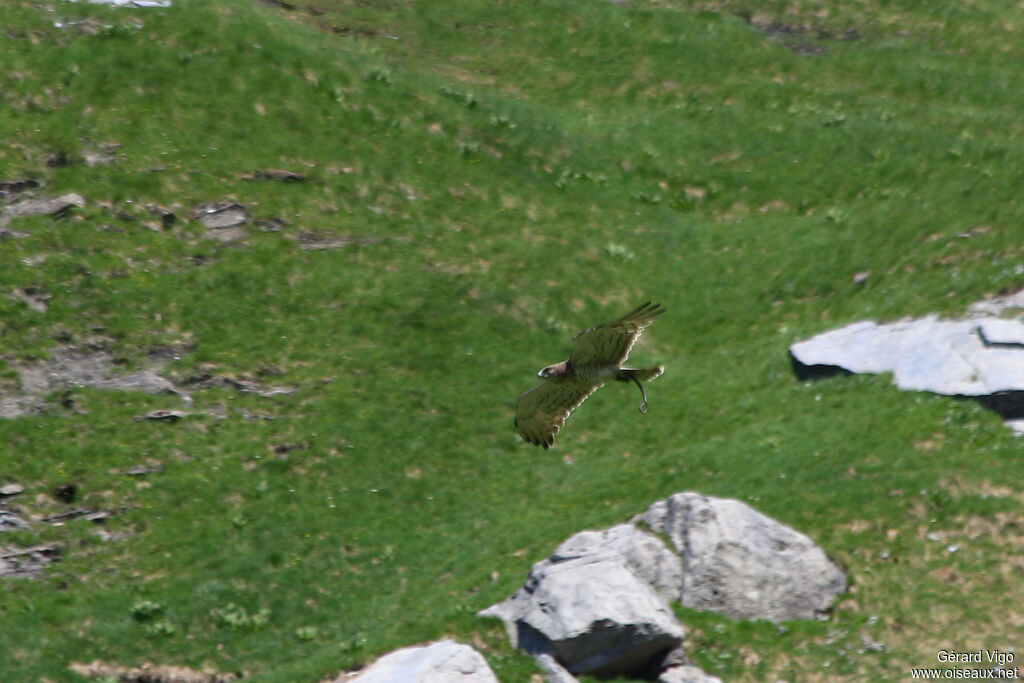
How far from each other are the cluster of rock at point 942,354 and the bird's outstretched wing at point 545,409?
1370cm

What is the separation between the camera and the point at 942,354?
90.2ft

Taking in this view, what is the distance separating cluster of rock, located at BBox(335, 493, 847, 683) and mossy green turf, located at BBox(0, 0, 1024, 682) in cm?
55

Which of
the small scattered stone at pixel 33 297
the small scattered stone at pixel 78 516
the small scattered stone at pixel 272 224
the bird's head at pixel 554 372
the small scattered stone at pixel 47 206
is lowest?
the small scattered stone at pixel 78 516

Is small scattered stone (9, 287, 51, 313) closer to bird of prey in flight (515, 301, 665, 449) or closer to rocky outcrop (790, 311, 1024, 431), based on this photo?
bird of prey in flight (515, 301, 665, 449)

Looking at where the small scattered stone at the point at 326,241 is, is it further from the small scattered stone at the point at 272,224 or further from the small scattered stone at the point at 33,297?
the small scattered stone at the point at 33,297

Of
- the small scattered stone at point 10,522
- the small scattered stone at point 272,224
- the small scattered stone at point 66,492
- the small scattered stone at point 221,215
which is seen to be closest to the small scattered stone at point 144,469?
the small scattered stone at point 66,492

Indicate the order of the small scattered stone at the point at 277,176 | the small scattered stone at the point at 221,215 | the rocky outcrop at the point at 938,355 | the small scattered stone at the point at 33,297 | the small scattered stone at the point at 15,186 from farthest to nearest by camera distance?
the small scattered stone at the point at 277,176
the small scattered stone at the point at 221,215
the small scattered stone at the point at 15,186
the small scattered stone at the point at 33,297
the rocky outcrop at the point at 938,355

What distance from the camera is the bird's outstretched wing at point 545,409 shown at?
16406 mm

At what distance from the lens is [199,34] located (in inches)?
1420

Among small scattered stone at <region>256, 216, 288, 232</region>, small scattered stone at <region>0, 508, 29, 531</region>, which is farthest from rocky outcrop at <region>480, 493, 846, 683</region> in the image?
small scattered stone at <region>256, 216, 288, 232</region>

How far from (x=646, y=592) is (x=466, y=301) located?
13.0 m

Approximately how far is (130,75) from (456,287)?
505 inches

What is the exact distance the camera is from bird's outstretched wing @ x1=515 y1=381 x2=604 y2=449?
16.4m

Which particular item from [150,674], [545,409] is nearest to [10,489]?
[150,674]
